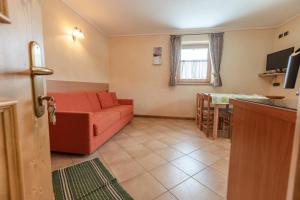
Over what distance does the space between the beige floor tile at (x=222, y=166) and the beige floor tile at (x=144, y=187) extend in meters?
0.77

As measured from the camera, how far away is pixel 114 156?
6.66 ft

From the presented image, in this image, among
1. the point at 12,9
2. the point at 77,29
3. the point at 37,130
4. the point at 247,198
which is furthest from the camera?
the point at 77,29

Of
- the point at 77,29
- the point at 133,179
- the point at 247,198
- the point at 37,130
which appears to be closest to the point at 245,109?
the point at 247,198

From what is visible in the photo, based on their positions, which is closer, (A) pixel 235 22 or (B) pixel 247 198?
(B) pixel 247 198

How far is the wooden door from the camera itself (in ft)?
1.26

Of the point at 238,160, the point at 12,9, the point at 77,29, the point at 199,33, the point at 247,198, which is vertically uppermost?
the point at 199,33

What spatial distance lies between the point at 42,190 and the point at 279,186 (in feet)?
3.02

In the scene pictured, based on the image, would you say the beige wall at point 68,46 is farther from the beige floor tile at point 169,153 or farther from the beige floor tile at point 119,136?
the beige floor tile at point 169,153

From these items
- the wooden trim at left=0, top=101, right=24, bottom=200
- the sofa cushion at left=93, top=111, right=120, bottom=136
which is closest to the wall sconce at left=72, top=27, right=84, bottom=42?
the sofa cushion at left=93, top=111, right=120, bottom=136

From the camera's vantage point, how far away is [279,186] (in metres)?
0.57

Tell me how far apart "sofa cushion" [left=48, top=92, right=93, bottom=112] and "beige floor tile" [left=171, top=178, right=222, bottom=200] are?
1.92 metres

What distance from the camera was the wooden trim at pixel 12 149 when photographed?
0.37 metres

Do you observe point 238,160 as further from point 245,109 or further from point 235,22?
point 235,22

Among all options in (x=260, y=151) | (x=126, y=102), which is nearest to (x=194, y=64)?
(x=126, y=102)
